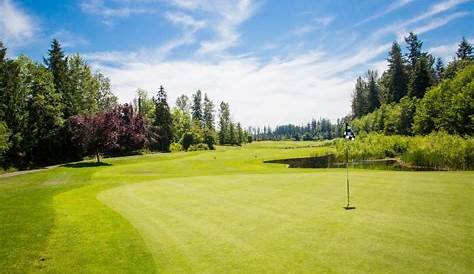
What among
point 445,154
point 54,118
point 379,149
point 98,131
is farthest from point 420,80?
point 54,118

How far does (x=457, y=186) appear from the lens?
13836 mm

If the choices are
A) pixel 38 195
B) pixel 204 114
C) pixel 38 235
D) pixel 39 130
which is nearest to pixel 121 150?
pixel 39 130

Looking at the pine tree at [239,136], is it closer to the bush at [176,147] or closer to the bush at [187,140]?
the bush at [187,140]

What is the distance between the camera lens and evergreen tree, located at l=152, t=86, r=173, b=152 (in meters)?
74.9

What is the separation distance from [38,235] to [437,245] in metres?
10.5

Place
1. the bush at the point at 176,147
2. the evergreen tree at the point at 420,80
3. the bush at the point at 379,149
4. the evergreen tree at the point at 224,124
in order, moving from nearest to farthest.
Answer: the bush at the point at 379,149 → the evergreen tree at the point at 420,80 → the bush at the point at 176,147 → the evergreen tree at the point at 224,124

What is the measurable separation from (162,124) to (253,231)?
70498 millimetres

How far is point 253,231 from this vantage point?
29.4 ft

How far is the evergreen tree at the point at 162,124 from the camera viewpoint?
7494 centimetres

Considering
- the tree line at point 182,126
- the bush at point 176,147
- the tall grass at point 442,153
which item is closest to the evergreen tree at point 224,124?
the tree line at point 182,126

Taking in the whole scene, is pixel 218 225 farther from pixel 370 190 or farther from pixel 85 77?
pixel 85 77

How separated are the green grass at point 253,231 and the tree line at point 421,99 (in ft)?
118

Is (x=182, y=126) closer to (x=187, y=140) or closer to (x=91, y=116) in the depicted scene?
(x=187, y=140)

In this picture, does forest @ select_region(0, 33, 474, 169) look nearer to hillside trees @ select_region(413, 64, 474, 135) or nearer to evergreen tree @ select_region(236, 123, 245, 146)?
hillside trees @ select_region(413, 64, 474, 135)
